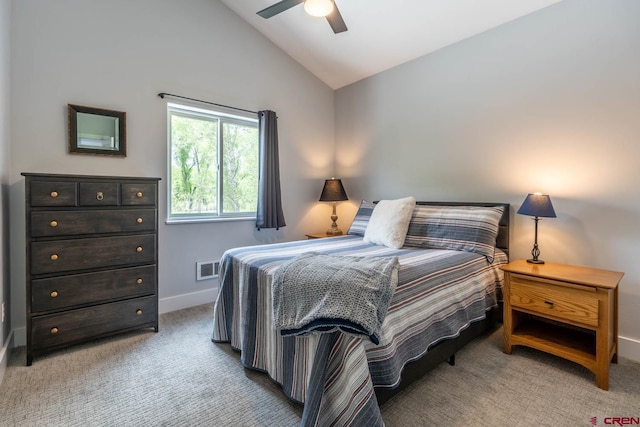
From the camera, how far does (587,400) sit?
1.70m

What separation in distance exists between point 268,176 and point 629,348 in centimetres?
330

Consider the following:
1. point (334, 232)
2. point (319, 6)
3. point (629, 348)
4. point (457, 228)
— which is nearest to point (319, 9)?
point (319, 6)

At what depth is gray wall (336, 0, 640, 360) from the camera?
7.18 feet

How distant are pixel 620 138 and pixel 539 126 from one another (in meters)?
0.51

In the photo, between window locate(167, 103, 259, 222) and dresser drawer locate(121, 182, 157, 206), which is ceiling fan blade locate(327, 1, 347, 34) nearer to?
window locate(167, 103, 259, 222)

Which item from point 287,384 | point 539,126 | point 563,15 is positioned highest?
point 563,15

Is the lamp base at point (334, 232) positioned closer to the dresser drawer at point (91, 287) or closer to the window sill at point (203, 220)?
the window sill at point (203, 220)

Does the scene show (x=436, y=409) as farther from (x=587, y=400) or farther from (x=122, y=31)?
(x=122, y=31)

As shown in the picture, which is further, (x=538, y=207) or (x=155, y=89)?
(x=155, y=89)

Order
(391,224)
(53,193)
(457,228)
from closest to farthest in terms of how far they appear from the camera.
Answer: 1. (53,193)
2. (457,228)
3. (391,224)

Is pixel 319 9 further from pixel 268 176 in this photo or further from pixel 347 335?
pixel 347 335

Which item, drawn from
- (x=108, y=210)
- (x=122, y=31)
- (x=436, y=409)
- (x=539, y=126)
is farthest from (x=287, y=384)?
(x=122, y=31)

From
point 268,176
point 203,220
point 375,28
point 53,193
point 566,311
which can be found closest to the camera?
point 566,311

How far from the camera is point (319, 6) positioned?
199 centimetres
